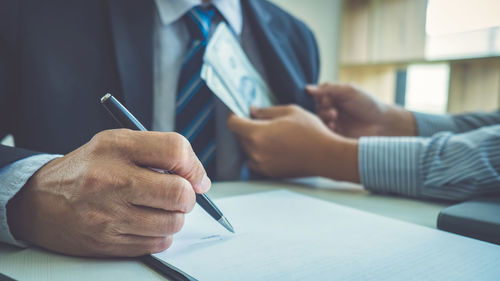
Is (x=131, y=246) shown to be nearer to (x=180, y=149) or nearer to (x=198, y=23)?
(x=180, y=149)

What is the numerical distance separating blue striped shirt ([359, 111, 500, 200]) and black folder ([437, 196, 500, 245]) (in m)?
0.09

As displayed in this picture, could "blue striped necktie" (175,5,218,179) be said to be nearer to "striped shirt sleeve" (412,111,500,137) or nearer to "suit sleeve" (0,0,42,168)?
"suit sleeve" (0,0,42,168)

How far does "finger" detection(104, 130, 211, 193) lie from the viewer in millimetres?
312

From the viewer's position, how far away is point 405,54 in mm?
2670

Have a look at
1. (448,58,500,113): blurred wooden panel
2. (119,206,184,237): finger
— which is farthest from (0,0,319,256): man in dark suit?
(448,58,500,113): blurred wooden panel

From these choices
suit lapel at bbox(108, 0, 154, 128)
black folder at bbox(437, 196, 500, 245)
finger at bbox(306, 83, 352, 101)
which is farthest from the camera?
finger at bbox(306, 83, 352, 101)

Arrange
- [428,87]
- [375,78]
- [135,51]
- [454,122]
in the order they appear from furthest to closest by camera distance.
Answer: [375,78], [428,87], [454,122], [135,51]

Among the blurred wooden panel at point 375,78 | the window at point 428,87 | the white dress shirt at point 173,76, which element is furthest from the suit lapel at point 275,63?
the blurred wooden panel at point 375,78

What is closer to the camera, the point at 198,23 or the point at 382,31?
the point at 198,23

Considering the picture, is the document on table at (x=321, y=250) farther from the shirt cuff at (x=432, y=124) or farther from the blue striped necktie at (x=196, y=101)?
the shirt cuff at (x=432, y=124)

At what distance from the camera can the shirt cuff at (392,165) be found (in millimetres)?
627

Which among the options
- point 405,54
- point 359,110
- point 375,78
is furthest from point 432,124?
point 375,78

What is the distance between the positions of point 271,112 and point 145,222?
1.68ft

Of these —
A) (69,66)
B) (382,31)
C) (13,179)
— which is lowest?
(13,179)
